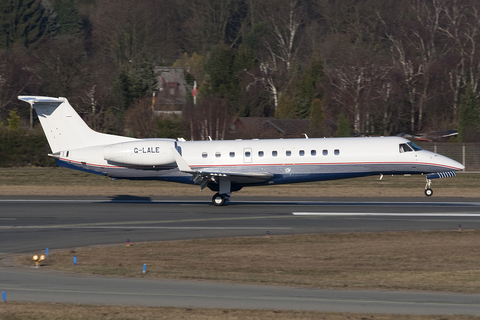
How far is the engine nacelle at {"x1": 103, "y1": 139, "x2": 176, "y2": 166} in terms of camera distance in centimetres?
2570

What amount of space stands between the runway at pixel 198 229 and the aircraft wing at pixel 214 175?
116cm

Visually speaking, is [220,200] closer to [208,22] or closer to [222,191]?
[222,191]

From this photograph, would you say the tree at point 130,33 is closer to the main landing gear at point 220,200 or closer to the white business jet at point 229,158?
the white business jet at point 229,158

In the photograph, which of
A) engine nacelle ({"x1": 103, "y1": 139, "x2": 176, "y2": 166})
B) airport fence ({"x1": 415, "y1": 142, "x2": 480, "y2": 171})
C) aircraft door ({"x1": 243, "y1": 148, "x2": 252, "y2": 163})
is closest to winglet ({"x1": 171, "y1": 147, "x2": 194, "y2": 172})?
engine nacelle ({"x1": 103, "y1": 139, "x2": 176, "y2": 166})

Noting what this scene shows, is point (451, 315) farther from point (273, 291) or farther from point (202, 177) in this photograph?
point (202, 177)

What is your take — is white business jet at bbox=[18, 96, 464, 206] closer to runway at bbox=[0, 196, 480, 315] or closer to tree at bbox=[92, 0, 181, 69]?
runway at bbox=[0, 196, 480, 315]

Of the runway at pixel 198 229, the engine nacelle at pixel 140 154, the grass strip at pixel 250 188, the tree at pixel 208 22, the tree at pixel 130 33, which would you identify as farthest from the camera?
the tree at pixel 208 22

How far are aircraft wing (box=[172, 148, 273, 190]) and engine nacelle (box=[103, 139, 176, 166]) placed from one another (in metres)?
0.67

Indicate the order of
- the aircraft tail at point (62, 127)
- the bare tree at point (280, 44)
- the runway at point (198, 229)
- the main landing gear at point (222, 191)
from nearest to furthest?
the runway at point (198, 229) → the main landing gear at point (222, 191) → the aircraft tail at point (62, 127) → the bare tree at point (280, 44)

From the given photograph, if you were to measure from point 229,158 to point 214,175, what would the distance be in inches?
54.8

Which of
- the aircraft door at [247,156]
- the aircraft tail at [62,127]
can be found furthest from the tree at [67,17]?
the aircraft door at [247,156]

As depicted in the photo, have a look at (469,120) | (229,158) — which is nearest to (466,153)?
(469,120)

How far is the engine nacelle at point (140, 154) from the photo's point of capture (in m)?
25.7

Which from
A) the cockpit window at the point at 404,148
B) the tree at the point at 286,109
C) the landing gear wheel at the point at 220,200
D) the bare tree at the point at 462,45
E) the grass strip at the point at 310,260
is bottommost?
the grass strip at the point at 310,260
